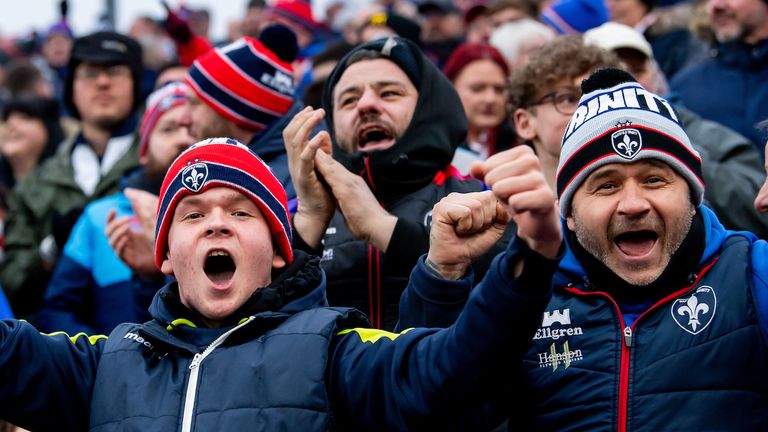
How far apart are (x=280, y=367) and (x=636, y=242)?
1263 millimetres

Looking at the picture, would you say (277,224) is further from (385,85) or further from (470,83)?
(470,83)

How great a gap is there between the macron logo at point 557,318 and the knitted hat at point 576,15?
4.42 meters

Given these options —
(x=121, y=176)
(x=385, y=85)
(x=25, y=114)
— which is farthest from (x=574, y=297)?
(x=25, y=114)

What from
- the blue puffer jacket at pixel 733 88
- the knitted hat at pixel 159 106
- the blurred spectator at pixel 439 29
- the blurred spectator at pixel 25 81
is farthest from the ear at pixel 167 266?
the blurred spectator at pixel 25 81

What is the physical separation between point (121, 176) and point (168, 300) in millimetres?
3555

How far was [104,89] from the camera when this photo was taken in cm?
852

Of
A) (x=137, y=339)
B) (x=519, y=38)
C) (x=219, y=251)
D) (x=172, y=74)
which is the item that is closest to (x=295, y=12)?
(x=172, y=74)

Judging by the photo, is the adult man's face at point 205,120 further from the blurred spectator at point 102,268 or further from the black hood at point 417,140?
the black hood at point 417,140

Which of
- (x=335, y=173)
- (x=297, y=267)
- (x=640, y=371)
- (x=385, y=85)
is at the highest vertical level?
(x=385, y=85)

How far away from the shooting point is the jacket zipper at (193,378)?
388cm

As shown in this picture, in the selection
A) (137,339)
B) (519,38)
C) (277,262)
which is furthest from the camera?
(519,38)

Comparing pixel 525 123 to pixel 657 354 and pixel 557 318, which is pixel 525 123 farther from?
pixel 657 354

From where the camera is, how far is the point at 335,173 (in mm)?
5098

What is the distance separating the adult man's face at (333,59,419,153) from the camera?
18.2 ft
